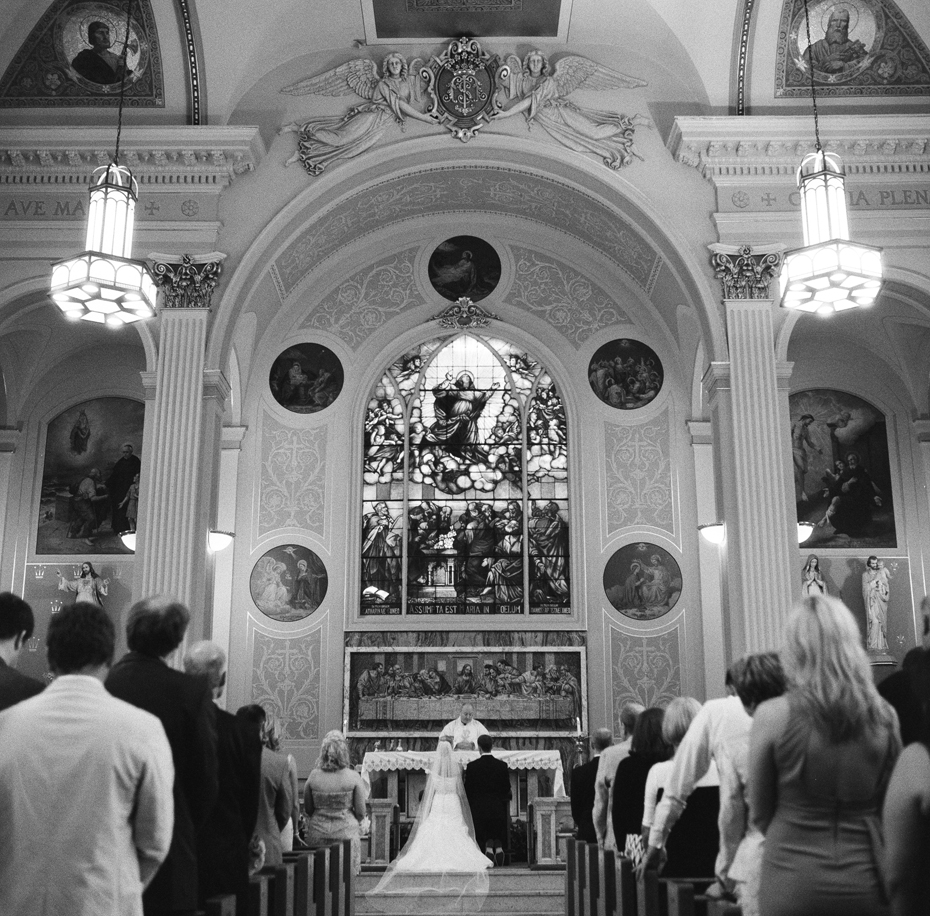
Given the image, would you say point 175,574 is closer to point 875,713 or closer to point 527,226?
point 527,226

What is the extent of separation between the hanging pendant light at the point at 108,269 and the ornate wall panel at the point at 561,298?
26.2 feet

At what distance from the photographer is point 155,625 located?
3.87 metres

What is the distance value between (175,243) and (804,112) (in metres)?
7.16

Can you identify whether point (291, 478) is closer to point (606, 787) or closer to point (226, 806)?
point (606, 787)

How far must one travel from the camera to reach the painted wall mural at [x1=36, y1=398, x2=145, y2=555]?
612 inches

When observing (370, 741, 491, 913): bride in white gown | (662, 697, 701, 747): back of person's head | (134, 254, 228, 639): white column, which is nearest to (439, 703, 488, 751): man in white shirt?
(370, 741, 491, 913): bride in white gown

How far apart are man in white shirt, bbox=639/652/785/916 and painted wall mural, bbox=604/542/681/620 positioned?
999 centimetres

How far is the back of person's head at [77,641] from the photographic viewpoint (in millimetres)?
3369

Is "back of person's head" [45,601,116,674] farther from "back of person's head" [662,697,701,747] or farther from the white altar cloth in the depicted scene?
the white altar cloth

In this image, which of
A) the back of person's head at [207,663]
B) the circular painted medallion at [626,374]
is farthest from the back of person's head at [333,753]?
the circular painted medallion at [626,374]

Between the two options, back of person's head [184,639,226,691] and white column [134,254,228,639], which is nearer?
back of person's head [184,639,226,691]

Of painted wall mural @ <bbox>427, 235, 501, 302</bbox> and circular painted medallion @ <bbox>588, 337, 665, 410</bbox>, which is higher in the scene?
painted wall mural @ <bbox>427, 235, 501, 302</bbox>

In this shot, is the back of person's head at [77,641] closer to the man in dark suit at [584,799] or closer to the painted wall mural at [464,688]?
the man in dark suit at [584,799]

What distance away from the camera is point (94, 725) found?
3250 millimetres
